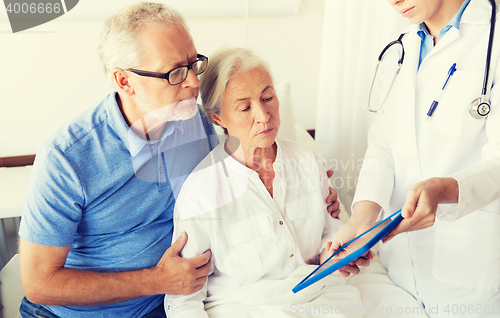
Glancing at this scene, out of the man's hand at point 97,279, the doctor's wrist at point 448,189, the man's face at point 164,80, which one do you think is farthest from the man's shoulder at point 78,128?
the doctor's wrist at point 448,189

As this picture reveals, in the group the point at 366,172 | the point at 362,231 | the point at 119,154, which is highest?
the point at 119,154

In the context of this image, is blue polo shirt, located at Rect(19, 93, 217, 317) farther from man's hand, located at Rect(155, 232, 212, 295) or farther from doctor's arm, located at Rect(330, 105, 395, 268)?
doctor's arm, located at Rect(330, 105, 395, 268)

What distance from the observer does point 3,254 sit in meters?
1.46

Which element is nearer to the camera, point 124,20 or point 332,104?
point 124,20

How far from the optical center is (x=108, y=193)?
1.12 metres

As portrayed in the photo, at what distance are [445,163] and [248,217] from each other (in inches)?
24.4

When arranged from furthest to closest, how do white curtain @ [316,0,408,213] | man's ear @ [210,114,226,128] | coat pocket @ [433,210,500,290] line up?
white curtain @ [316,0,408,213], man's ear @ [210,114,226,128], coat pocket @ [433,210,500,290]

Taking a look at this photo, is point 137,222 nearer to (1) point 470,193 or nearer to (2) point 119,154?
(2) point 119,154

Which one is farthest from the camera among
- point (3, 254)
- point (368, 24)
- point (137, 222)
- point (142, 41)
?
point (368, 24)

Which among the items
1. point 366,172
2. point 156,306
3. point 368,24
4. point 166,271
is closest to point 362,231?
point 366,172

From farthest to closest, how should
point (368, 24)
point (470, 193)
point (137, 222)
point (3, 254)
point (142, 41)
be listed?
point (368, 24) < point (3, 254) < point (137, 222) < point (142, 41) < point (470, 193)

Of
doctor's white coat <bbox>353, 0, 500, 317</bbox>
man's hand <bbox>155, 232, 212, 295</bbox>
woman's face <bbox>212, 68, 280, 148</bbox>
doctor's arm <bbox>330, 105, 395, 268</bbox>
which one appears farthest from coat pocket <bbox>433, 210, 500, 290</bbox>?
man's hand <bbox>155, 232, 212, 295</bbox>

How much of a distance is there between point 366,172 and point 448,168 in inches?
9.7

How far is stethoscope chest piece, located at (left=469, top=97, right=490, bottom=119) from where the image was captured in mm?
998
